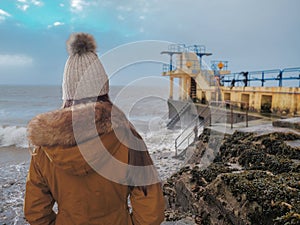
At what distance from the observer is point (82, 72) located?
1.37 m

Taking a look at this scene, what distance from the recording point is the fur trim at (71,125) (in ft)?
4.06

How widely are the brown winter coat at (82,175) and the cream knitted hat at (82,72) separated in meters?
0.11

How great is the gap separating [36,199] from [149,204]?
0.69 m

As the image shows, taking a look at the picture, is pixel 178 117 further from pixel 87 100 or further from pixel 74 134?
pixel 74 134

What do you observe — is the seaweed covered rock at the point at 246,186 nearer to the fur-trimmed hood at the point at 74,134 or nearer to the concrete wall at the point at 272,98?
the fur-trimmed hood at the point at 74,134

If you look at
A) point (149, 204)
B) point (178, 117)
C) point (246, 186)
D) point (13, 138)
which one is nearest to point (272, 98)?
point (178, 117)

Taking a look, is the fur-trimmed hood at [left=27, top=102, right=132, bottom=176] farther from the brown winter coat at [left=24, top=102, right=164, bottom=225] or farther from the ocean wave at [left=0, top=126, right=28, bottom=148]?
the ocean wave at [left=0, top=126, right=28, bottom=148]

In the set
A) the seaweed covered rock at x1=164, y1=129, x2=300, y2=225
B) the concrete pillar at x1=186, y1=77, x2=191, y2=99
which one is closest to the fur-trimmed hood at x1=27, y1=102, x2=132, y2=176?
the seaweed covered rock at x1=164, y1=129, x2=300, y2=225

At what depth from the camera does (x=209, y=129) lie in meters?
7.43

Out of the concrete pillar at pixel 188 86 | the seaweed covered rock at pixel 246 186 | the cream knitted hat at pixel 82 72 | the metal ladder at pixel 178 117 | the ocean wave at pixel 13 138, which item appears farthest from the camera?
the concrete pillar at pixel 188 86

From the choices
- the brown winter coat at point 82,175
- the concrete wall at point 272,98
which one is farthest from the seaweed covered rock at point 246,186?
the concrete wall at point 272,98

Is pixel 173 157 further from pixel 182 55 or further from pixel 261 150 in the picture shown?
pixel 182 55

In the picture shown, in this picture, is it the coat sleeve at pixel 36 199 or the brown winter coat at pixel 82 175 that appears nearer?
the brown winter coat at pixel 82 175

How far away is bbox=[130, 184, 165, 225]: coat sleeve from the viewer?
1.39m
